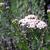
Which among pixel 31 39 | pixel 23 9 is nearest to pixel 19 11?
pixel 23 9

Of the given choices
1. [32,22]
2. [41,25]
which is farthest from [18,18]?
[41,25]

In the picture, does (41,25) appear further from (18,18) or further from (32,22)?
(18,18)

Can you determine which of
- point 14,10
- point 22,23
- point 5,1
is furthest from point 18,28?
point 5,1

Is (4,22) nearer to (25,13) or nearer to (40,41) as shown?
(25,13)

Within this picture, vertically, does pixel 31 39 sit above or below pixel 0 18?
below

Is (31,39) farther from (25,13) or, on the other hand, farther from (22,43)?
(25,13)

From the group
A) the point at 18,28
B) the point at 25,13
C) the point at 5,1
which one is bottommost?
the point at 18,28
